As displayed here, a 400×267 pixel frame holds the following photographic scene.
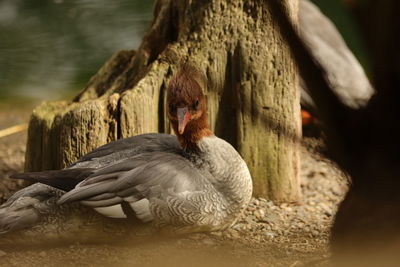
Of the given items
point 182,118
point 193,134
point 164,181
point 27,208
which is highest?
point 182,118

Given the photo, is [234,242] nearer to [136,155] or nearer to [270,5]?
[136,155]

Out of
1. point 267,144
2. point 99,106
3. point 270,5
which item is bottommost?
point 267,144

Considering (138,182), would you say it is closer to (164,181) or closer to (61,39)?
(164,181)

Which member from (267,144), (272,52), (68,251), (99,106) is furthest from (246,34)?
(68,251)

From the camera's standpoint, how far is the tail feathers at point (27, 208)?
3.23 m

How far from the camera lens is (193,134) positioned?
3.48 m

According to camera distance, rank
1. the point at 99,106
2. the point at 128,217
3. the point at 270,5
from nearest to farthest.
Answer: the point at 270,5, the point at 128,217, the point at 99,106

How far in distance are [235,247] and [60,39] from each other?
385 centimetres

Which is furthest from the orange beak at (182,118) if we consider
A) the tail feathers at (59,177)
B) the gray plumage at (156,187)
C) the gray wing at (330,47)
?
the gray wing at (330,47)

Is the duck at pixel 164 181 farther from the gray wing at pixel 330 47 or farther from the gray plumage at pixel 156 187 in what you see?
the gray wing at pixel 330 47

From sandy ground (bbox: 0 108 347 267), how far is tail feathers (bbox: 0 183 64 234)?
10 cm

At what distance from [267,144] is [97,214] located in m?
1.05

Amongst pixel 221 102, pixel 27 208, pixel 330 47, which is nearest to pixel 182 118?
pixel 221 102

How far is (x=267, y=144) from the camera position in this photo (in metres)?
3.85
